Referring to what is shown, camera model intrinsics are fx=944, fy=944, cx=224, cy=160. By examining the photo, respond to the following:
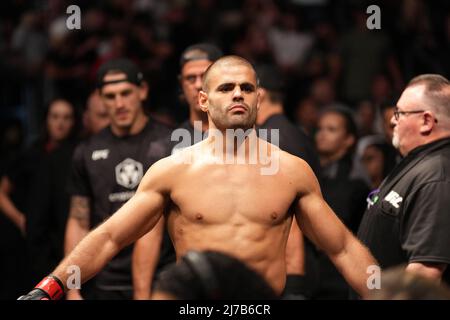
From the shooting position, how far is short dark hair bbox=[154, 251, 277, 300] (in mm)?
2516

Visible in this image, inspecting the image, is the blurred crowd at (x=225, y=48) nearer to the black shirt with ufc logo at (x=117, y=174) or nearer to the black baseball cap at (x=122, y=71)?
the black baseball cap at (x=122, y=71)

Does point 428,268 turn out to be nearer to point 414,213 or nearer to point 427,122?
point 414,213

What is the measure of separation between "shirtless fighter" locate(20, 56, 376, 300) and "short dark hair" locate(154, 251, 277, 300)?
50.7 inches

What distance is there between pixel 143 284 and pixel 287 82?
4627mm

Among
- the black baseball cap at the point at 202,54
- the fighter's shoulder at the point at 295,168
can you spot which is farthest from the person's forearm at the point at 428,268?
the black baseball cap at the point at 202,54

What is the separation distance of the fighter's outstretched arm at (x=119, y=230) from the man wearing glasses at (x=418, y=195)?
111cm

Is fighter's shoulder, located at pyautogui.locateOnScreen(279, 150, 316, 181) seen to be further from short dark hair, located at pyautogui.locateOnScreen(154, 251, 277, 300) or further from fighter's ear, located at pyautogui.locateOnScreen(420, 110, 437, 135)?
short dark hair, located at pyautogui.locateOnScreen(154, 251, 277, 300)

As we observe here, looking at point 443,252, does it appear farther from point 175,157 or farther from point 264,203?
point 175,157

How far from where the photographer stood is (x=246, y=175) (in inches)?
157

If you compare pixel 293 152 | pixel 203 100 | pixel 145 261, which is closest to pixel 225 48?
pixel 293 152

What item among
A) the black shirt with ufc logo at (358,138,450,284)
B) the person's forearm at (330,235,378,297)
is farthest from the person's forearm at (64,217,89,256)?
the person's forearm at (330,235,378,297)

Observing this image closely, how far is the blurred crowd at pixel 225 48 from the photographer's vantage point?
8.68 m

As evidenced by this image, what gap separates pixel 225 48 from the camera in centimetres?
966

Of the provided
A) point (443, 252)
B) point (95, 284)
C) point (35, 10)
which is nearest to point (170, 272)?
point (443, 252)
